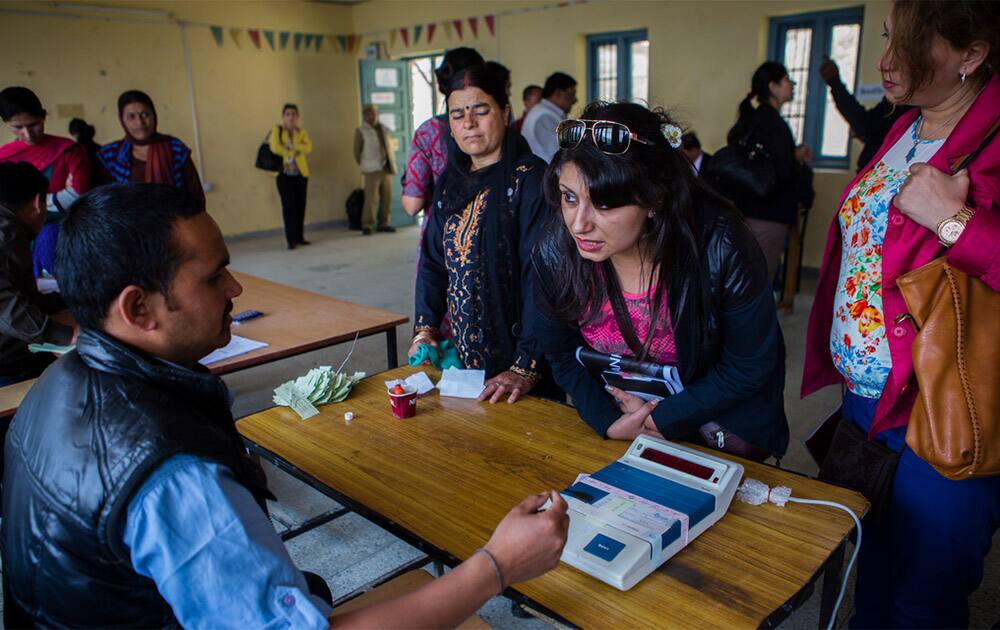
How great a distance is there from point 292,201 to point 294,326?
6127 millimetres

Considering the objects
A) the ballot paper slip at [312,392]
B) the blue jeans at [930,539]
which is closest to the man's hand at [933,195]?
the blue jeans at [930,539]

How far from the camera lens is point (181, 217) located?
34.5 inches

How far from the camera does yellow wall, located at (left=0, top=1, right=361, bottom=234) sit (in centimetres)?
738

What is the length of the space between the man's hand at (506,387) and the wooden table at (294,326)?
887 mm

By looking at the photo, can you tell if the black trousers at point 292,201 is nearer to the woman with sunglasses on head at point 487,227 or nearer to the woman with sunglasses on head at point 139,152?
the woman with sunglasses on head at point 139,152

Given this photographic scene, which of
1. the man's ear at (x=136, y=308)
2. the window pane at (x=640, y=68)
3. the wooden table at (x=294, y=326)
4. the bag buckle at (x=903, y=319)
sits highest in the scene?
the window pane at (x=640, y=68)

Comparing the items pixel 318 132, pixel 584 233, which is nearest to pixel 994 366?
pixel 584 233

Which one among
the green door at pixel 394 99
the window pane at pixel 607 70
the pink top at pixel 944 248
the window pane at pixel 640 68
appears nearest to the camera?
the pink top at pixel 944 248

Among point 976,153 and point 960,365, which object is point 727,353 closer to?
point 960,365

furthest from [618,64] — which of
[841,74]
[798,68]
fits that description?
[841,74]

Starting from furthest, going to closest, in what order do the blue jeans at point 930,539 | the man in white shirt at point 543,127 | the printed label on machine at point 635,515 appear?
the man in white shirt at point 543,127
the blue jeans at point 930,539
the printed label on machine at point 635,515

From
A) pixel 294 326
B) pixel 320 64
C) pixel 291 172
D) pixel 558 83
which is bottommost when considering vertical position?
pixel 294 326

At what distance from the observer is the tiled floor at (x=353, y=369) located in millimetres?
2105

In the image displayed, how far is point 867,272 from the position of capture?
1368 mm
